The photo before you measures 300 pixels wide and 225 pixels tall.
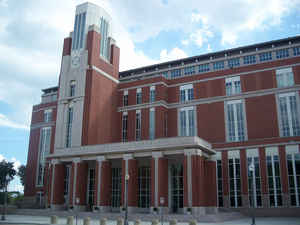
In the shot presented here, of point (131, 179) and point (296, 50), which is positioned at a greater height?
point (296, 50)

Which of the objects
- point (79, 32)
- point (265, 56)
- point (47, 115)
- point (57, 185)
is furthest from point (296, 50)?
point (47, 115)

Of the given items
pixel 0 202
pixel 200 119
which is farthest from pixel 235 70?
pixel 0 202

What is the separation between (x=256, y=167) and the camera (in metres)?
48.5

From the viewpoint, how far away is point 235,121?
5450 cm

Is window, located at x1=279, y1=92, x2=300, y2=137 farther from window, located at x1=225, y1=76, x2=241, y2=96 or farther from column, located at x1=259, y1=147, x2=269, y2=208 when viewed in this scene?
window, located at x1=225, y1=76, x2=241, y2=96

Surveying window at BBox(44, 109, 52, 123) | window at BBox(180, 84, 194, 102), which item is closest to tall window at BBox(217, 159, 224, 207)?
window at BBox(180, 84, 194, 102)

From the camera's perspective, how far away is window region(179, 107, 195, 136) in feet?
191

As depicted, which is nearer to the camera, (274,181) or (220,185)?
(274,181)

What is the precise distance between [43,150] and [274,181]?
1822 inches

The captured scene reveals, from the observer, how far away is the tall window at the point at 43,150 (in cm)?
6750

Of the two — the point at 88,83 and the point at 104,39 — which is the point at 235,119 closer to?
the point at 88,83

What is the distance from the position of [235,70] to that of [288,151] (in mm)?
17002

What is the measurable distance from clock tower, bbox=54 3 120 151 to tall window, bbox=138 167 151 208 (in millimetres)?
10674

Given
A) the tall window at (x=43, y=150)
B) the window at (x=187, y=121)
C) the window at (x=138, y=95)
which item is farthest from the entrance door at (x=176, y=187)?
the tall window at (x=43, y=150)
